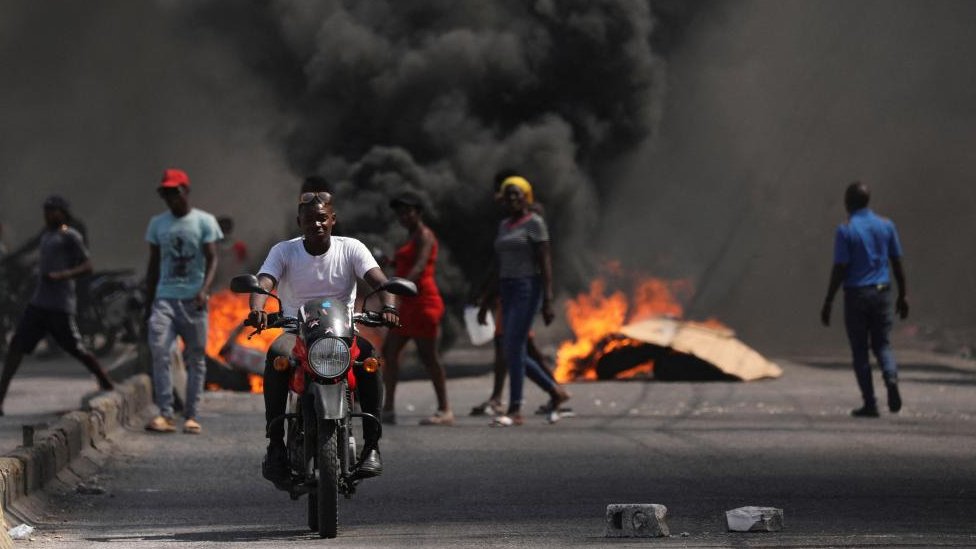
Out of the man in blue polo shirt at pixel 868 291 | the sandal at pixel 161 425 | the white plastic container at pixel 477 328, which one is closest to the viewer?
the sandal at pixel 161 425

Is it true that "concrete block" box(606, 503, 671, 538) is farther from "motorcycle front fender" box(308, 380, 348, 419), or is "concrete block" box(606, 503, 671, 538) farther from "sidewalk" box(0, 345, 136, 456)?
"sidewalk" box(0, 345, 136, 456)

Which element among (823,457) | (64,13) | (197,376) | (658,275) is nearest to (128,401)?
(197,376)

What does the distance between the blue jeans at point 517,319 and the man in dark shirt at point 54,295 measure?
295 centimetres

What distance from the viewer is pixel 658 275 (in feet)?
122

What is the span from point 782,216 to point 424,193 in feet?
42.8

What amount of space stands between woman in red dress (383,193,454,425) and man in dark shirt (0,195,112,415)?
6.86 feet

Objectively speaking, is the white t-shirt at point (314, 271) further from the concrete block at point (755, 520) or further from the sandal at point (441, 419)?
the sandal at point (441, 419)

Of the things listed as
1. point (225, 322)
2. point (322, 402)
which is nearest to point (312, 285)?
point (322, 402)

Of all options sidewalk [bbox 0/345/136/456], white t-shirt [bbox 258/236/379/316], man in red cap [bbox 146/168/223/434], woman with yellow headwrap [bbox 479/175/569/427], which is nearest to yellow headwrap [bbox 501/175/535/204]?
woman with yellow headwrap [bbox 479/175/569/427]

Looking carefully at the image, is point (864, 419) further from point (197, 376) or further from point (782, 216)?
point (782, 216)

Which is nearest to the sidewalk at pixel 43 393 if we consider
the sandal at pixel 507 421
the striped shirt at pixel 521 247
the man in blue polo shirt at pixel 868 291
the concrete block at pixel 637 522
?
the sandal at pixel 507 421

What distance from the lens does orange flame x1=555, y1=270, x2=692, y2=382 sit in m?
20.2

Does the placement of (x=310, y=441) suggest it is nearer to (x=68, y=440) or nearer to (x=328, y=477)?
(x=328, y=477)

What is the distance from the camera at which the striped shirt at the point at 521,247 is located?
1380cm
